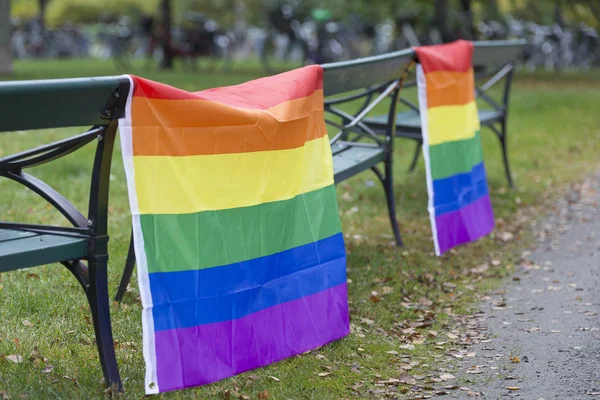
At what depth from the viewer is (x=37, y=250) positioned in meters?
3.21


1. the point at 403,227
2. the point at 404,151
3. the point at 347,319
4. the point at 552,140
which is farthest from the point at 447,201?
the point at 552,140

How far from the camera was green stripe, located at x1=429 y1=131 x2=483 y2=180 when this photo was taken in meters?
5.96

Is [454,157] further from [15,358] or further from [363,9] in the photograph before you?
[363,9]

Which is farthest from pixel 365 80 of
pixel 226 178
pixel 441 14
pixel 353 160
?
Result: pixel 441 14

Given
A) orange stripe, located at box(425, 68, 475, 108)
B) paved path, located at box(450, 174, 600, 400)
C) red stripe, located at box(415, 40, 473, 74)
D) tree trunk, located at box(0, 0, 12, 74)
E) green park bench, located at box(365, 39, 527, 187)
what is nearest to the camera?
paved path, located at box(450, 174, 600, 400)

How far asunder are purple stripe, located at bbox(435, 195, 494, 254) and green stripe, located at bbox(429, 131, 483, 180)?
25cm

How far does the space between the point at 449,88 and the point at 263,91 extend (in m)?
2.40

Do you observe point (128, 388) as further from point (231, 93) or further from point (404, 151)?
point (404, 151)

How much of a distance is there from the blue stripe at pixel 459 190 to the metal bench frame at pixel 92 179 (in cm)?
292

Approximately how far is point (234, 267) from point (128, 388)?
0.58 meters

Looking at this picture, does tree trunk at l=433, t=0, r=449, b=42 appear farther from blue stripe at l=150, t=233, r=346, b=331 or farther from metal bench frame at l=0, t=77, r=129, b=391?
metal bench frame at l=0, t=77, r=129, b=391

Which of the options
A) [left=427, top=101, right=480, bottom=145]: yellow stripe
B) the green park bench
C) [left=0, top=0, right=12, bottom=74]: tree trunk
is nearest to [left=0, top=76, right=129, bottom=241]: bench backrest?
[left=427, top=101, right=480, bottom=145]: yellow stripe

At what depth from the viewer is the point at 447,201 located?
6055 mm

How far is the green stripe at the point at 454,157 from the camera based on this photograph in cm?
596
